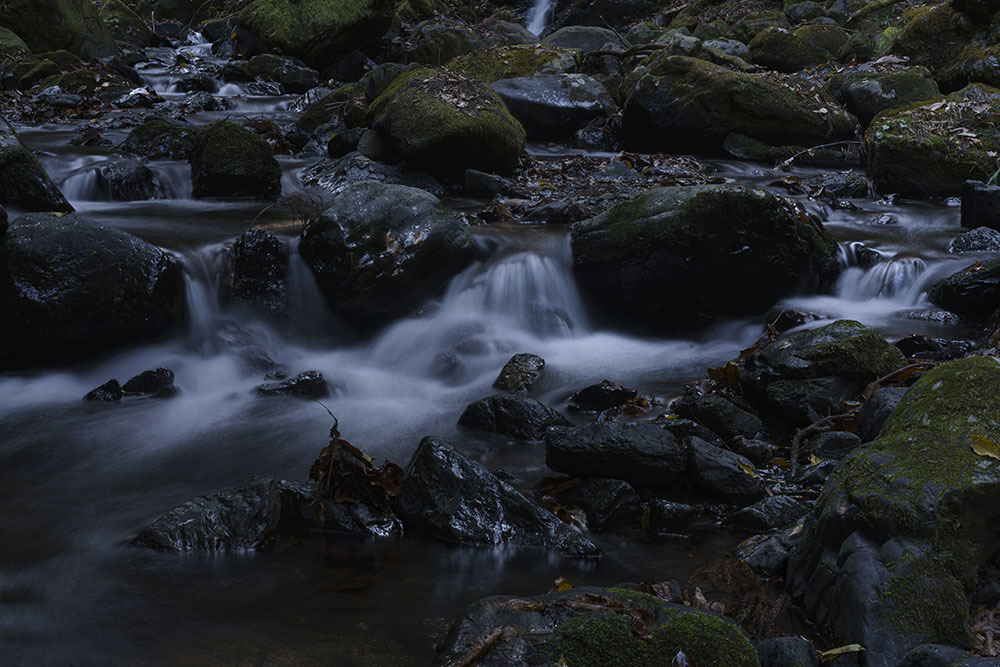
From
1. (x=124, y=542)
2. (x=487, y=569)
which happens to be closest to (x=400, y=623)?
(x=487, y=569)

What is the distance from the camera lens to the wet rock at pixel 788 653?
97.4 inches

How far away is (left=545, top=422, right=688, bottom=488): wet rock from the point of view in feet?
13.9

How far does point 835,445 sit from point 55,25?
18431 mm

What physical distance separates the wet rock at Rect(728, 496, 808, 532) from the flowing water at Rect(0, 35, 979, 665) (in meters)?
0.20

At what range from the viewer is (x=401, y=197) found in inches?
301

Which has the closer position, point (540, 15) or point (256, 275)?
point (256, 275)

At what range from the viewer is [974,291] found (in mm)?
7148

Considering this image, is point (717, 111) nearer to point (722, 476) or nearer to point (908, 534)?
point (722, 476)

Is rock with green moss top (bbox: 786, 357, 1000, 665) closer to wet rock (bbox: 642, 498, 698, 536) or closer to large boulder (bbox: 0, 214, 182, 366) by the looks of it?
wet rock (bbox: 642, 498, 698, 536)

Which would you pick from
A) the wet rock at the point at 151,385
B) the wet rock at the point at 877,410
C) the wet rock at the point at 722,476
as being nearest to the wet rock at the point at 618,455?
the wet rock at the point at 722,476

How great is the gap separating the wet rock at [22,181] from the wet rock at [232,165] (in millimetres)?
2255

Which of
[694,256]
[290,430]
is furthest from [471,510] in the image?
[694,256]

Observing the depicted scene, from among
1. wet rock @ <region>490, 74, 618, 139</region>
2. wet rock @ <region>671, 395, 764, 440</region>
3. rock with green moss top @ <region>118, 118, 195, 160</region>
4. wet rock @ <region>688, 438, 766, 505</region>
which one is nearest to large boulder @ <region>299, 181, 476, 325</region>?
wet rock @ <region>671, 395, 764, 440</region>

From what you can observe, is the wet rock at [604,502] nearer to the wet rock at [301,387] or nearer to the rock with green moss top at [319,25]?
the wet rock at [301,387]
